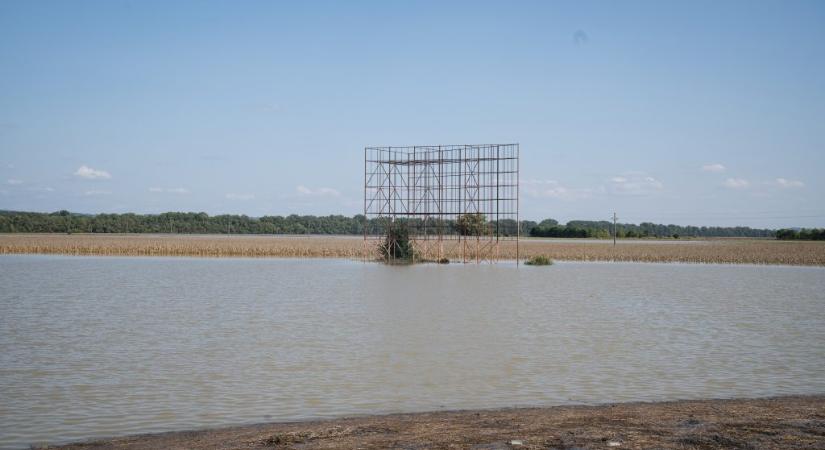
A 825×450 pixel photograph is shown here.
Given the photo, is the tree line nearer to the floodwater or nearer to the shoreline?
the floodwater

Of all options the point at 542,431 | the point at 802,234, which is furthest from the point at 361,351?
the point at 802,234

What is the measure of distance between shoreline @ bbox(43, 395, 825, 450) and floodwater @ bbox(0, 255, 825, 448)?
829 millimetres

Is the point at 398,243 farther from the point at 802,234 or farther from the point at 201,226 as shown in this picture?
the point at 201,226

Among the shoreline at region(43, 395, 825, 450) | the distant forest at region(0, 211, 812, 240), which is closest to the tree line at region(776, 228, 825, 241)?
the distant forest at region(0, 211, 812, 240)

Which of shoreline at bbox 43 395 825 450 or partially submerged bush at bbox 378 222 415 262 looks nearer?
shoreline at bbox 43 395 825 450

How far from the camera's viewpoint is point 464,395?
1073cm

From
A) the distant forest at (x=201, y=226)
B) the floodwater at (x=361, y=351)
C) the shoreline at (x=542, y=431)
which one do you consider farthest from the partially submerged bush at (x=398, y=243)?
the distant forest at (x=201, y=226)

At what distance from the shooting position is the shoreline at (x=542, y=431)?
737cm

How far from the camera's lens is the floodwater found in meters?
10.1

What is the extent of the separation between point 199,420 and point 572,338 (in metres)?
9.17

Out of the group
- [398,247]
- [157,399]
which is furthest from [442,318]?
[398,247]

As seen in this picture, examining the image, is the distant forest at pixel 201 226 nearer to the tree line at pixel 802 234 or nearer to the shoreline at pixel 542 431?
the tree line at pixel 802 234

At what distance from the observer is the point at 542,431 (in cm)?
791

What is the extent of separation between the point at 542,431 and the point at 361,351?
6.82 metres
